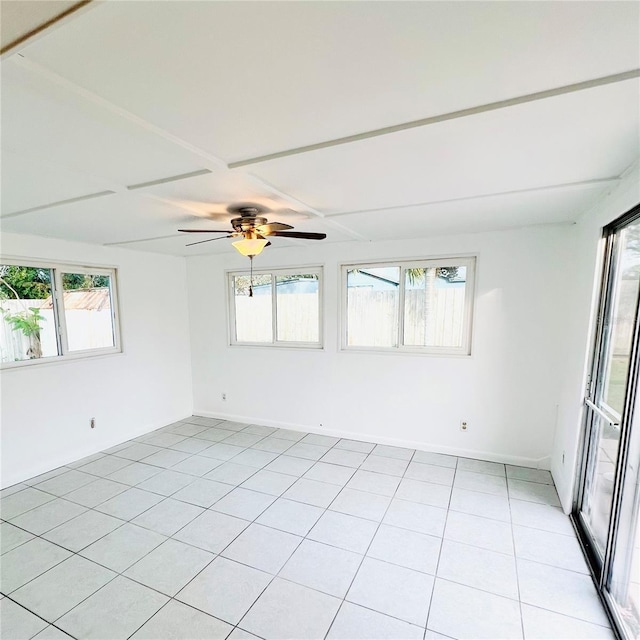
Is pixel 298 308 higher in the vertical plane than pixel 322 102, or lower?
lower

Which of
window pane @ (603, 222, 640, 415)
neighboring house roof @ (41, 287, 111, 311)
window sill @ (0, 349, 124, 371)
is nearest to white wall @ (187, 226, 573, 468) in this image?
window pane @ (603, 222, 640, 415)

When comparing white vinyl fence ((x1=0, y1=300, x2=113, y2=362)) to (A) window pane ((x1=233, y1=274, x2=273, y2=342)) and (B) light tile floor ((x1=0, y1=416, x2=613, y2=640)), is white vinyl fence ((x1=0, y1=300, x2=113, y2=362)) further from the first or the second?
(A) window pane ((x1=233, y1=274, x2=273, y2=342))

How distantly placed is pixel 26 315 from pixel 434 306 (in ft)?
13.2

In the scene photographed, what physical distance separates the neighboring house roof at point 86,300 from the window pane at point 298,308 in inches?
77.4

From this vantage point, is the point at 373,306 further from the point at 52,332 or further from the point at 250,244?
the point at 52,332

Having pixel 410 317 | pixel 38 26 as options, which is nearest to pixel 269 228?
pixel 38 26

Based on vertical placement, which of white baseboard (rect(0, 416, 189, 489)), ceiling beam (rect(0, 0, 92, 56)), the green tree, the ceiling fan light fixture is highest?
ceiling beam (rect(0, 0, 92, 56))

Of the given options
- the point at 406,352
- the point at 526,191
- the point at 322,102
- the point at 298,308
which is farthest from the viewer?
the point at 298,308

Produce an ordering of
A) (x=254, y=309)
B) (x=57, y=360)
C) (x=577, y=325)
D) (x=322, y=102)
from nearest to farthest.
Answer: (x=322, y=102) < (x=577, y=325) < (x=57, y=360) < (x=254, y=309)

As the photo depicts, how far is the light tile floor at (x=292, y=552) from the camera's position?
165cm

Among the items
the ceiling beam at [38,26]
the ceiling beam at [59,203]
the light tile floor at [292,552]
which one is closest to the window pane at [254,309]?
the light tile floor at [292,552]

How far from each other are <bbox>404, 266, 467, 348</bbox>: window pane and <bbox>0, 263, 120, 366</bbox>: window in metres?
3.37

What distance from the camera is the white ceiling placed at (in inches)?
31.4

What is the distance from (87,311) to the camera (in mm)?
3605
